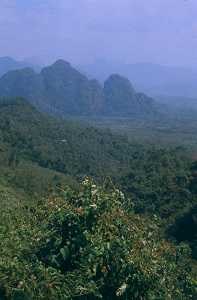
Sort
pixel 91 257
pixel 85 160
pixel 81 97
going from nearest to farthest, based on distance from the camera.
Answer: pixel 91 257
pixel 85 160
pixel 81 97

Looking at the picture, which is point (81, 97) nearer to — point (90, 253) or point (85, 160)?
point (85, 160)

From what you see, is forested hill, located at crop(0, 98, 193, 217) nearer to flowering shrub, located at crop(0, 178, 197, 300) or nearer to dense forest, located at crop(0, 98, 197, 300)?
dense forest, located at crop(0, 98, 197, 300)

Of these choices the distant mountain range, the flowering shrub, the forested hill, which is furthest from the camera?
the distant mountain range

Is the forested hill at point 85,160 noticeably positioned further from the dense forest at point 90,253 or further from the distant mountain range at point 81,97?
the distant mountain range at point 81,97

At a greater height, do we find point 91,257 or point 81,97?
point 91,257

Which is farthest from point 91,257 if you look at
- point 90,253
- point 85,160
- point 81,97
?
point 81,97

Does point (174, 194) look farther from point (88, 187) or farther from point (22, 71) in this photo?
point (22, 71)

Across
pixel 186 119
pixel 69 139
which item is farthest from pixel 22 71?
pixel 69 139

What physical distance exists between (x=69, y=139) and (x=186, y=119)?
71762mm

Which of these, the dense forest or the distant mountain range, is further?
the distant mountain range

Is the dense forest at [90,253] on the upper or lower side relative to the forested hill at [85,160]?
upper

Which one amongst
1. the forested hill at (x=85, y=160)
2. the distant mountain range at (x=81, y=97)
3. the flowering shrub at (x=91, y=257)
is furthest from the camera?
the distant mountain range at (x=81, y=97)

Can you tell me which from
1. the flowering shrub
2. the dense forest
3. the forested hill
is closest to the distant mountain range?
the forested hill

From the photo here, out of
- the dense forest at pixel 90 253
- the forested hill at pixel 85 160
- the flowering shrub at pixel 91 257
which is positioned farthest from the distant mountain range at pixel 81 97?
the flowering shrub at pixel 91 257
